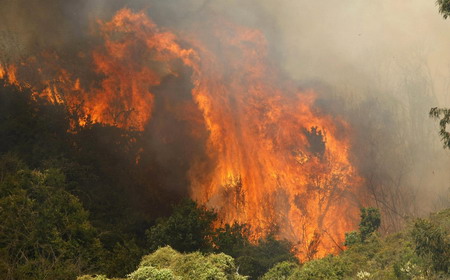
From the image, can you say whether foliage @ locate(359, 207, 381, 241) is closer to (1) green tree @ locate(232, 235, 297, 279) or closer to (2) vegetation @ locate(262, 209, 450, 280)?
(2) vegetation @ locate(262, 209, 450, 280)

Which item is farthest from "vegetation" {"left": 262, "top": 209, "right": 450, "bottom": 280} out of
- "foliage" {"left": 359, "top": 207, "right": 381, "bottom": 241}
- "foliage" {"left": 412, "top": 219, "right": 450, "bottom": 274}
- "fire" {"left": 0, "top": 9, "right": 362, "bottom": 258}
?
"fire" {"left": 0, "top": 9, "right": 362, "bottom": 258}

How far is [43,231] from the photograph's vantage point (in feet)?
108

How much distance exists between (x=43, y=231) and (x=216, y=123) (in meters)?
30.0

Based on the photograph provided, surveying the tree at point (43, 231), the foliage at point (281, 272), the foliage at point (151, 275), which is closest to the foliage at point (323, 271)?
the foliage at point (281, 272)

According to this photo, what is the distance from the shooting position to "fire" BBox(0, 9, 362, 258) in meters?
54.2

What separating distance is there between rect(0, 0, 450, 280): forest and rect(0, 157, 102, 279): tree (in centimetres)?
869

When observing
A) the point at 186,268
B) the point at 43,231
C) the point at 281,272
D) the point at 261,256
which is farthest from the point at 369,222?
the point at 43,231

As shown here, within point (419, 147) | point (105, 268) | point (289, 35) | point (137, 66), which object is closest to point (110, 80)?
point (137, 66)

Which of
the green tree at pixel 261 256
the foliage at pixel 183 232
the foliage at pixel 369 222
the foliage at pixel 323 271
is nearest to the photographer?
the foliage at pixel 323 271

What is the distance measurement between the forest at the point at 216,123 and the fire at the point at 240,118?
6.1 inches

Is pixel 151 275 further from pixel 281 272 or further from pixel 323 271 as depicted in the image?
pixel 281 272

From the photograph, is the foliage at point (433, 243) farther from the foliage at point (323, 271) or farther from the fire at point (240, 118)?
the fire at point (240, 118)

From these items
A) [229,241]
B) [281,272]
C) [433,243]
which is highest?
[229,241]

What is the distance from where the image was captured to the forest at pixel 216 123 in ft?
173
